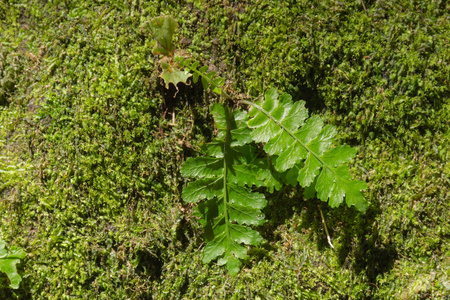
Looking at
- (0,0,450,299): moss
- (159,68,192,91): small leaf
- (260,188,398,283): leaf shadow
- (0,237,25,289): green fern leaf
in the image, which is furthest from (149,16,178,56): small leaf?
(0,237,25,289): green fern leaf

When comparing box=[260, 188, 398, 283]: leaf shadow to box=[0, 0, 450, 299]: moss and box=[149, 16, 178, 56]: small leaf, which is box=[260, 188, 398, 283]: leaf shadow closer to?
box=[0, 0, 450, 299]: moss

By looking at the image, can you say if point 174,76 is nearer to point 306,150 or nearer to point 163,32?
point 163,32

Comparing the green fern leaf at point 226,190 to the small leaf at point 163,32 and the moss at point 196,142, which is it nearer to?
the moss at point 196,142

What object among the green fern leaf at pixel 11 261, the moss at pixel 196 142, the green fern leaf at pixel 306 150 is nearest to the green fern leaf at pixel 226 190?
the green fern leaf at pixel 306 150

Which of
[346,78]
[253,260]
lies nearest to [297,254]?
[253,260]

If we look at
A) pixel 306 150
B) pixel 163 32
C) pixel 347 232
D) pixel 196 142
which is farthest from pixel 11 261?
pixel 347 232

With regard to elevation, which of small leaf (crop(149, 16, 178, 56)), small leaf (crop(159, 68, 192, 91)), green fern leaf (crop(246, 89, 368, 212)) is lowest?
green fern leaf (crop(246, 89, 368, 212))
